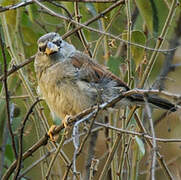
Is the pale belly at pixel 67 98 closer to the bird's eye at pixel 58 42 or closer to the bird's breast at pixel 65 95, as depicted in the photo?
the bird's breast at pixel 65 95

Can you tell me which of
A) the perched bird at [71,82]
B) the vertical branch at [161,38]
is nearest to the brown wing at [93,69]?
the perched bird at [71,82]

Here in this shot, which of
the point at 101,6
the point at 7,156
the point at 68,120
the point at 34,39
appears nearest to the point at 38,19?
the point at 34,39

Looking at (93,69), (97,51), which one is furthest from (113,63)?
(97,51)

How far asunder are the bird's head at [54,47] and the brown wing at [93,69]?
107 millimetres

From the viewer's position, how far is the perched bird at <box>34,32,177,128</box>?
3.69m

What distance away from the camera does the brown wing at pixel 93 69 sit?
360 centimetres

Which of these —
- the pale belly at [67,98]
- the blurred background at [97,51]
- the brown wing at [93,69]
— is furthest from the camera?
the pale belly at [67,98]

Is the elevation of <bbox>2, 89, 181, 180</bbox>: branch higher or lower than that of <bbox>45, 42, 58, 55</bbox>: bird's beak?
lower

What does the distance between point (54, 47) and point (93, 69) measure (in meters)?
0.40

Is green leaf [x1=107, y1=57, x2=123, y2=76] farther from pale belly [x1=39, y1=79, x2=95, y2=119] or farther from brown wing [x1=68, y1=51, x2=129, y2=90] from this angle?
pale belly [x1=39, y1=79, x2=95, y2=119]

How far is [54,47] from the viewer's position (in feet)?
12.8

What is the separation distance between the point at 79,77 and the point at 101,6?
25.1 inches

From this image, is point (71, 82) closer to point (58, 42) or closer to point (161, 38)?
point (58, 42)

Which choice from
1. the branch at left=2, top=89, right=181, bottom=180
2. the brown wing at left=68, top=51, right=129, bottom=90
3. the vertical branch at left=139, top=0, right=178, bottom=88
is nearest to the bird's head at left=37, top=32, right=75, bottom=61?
the brown wing at left=68, top=51, right=129, bottom=90
